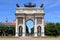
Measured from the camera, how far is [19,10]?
7200 centimetres

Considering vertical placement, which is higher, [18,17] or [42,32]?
[18,17]

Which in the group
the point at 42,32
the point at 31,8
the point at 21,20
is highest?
the point at 31,8

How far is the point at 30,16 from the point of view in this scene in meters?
72.1

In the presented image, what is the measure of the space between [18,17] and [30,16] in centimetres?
454

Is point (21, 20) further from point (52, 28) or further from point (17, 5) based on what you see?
point (52, 28)

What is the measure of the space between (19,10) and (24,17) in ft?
10.8

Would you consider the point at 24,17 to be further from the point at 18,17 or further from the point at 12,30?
the point at 12,30

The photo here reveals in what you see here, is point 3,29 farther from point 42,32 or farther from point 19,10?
point 42,32

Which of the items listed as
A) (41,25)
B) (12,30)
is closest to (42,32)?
(41,25)

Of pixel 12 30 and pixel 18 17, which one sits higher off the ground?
pixel 18 17

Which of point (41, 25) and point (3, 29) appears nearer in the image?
point (41, 25)

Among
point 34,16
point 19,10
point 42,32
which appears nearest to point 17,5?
point 19,10

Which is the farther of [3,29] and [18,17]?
[3,29]

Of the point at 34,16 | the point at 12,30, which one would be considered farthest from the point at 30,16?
the point at 12,30
